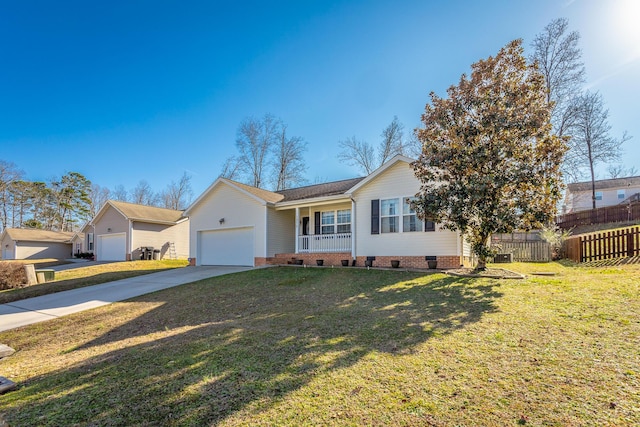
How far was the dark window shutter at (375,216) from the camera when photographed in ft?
45.6

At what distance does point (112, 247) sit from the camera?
85.3 ft

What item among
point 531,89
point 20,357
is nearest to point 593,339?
point 531,89

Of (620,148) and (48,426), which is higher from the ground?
(620,148)

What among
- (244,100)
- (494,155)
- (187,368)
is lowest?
(187,368)

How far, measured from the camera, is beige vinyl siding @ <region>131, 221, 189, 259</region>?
965 inches

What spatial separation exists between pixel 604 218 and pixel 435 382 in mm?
27874

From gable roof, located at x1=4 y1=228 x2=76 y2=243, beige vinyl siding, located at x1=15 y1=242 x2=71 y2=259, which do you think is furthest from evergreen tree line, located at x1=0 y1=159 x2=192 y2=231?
beige vinyl siding, located at x1=15 y1=242 x2=71 y2=259

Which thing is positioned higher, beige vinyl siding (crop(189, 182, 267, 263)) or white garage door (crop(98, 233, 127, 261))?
beige vinyl siding (crop(189, 182, 267, 263))

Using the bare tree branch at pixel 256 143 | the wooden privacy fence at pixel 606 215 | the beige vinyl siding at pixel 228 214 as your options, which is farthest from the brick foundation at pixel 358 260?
the bare tree branch at pixel 256 143

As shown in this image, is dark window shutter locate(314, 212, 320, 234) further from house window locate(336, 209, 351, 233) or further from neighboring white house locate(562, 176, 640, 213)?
neighboring white house locate(562, 176, 640, 213)

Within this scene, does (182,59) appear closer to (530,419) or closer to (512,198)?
(512,198)

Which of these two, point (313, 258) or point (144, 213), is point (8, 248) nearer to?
point (144, 213)

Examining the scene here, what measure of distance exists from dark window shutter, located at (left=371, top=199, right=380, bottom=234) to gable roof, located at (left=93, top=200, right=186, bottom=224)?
612 inches

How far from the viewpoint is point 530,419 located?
273 cm
